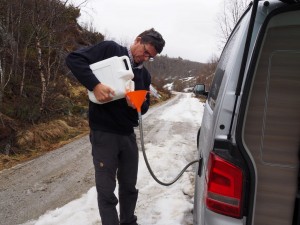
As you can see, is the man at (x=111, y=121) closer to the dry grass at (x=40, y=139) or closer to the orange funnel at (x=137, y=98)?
the orange funnel at (x=137, y=98)

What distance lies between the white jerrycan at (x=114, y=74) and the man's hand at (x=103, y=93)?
0.04 metres

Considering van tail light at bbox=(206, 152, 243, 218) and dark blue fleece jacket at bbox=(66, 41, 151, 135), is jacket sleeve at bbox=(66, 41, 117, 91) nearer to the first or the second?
dark blue fleece jacket at bbox=(66, 41, 151, 135)

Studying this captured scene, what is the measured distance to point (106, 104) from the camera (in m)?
2.87

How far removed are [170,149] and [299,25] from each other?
5.41m

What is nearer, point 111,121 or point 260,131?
point 260,131

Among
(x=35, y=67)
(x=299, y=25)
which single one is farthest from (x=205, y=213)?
(x=35, y=67)

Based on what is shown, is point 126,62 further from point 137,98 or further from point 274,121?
point 274,121

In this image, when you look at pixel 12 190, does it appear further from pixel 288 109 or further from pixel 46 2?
pixel 46 2

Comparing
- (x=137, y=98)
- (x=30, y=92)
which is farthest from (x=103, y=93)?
(x=30, y=92)

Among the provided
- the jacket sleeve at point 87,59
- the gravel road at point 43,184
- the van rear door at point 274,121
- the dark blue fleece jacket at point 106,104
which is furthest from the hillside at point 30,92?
the van rear door at point 274,121

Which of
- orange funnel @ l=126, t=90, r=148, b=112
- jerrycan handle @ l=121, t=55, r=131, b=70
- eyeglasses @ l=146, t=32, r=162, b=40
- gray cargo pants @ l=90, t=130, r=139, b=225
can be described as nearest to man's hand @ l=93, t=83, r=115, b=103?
orange funnel @ l=126, t=90, r=148, b=112

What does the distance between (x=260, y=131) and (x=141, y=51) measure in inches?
54.2

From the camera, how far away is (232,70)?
1.92m

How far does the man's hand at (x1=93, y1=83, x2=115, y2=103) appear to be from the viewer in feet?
8.66
